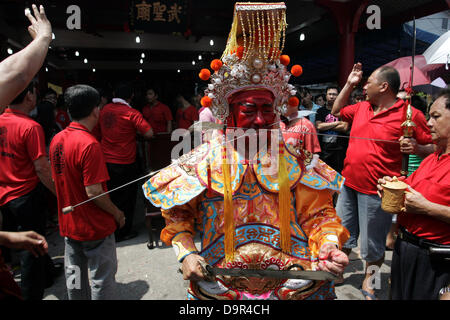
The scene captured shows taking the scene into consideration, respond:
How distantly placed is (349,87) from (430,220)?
1.62m

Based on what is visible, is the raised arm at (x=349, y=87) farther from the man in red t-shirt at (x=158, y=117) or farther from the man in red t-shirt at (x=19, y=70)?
the man in red t-shirt at (x=158, y=117)

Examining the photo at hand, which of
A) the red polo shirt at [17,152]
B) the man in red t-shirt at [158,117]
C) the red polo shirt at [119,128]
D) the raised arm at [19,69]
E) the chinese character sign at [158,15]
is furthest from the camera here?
the chinese character sign at [158,15]

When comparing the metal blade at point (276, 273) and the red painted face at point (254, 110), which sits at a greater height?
the red painted face at point (254, 110)

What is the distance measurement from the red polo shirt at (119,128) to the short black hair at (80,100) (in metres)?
1.73

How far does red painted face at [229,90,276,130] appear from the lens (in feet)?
5.65

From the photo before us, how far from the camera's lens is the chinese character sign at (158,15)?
6504 mm

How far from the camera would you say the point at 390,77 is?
2.73 m

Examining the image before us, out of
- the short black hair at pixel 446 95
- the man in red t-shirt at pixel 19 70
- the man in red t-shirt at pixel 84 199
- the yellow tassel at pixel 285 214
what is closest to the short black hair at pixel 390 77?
the short black hair at pixel 446 95

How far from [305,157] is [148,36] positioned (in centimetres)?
1049

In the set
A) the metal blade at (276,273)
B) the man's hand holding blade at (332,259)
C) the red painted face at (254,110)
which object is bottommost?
the metal blade at (276,273)

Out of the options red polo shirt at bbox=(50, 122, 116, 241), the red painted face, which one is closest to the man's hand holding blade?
the red painted face

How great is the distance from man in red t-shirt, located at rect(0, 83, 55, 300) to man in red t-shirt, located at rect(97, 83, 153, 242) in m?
1.33

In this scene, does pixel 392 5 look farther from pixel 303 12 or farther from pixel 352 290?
pixel 352 290

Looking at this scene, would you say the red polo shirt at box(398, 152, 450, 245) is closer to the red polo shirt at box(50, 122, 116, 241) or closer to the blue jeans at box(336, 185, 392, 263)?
the blue jeans at box(336, 185, 392, 263)
